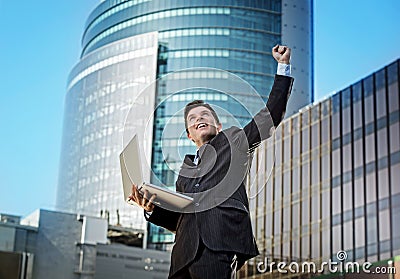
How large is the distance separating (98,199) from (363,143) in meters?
29.4

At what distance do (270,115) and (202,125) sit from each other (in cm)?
25

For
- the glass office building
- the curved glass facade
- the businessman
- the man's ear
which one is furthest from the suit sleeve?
the curved glass facade

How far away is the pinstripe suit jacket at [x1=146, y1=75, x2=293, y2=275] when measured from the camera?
2635 mm

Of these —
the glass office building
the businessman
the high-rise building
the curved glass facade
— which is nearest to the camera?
the businessman

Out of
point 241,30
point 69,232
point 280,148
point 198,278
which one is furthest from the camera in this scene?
point 241,30

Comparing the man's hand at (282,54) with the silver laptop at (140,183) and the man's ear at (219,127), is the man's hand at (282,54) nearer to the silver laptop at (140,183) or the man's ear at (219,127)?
the man's ear at (219,127)

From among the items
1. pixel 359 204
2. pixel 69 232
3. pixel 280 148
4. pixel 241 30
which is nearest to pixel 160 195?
pixel 359 204

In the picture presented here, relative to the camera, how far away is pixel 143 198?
2.70 meters

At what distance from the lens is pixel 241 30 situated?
5212 cm

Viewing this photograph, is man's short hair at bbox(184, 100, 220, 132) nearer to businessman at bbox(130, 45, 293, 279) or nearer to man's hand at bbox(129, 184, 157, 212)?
businessman at bbox(130, 45, 293, 279)

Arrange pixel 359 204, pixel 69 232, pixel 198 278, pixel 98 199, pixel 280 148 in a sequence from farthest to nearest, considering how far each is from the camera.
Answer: pixel 98 199, pixel 69 232, pixel 280 148, pixel 359 204, pixel 198 278

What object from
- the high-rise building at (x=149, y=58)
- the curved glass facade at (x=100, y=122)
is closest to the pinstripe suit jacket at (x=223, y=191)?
the curved glass facade at (x=100, y=122)

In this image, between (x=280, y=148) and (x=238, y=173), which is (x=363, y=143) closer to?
(x=280, y=148)

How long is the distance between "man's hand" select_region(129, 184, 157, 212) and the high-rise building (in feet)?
148
